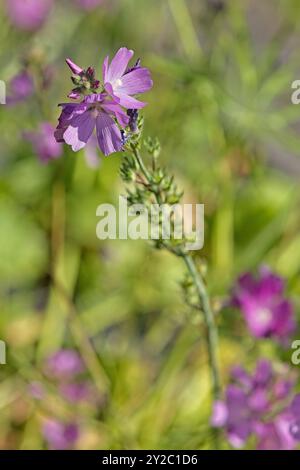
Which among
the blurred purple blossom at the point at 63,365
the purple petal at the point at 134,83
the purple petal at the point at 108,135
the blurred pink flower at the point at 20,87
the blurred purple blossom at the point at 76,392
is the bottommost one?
the blurred purple blossom at the point at 76,392

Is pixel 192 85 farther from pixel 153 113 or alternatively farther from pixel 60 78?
pixel 60 78

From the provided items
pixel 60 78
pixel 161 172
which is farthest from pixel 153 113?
pixel 161 172

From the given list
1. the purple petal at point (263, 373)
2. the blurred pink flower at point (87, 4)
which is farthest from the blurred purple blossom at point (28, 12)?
the purple petal at point (263, 373)

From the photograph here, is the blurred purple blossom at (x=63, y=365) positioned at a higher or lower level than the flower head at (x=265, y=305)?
lower

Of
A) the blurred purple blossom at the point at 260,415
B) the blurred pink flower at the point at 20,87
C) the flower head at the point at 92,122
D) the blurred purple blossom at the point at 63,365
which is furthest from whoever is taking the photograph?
A: the blurred purple blossom at the point at 63,365

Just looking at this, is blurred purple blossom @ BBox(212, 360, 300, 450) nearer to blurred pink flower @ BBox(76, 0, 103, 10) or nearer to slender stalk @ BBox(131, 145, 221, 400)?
slender stalk @ BBox(131, 145, 221, 400)

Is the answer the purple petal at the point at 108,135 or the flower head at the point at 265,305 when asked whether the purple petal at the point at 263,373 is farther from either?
the purple petal at the point at 108,135

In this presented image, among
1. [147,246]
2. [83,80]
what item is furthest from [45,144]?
[83,80]
